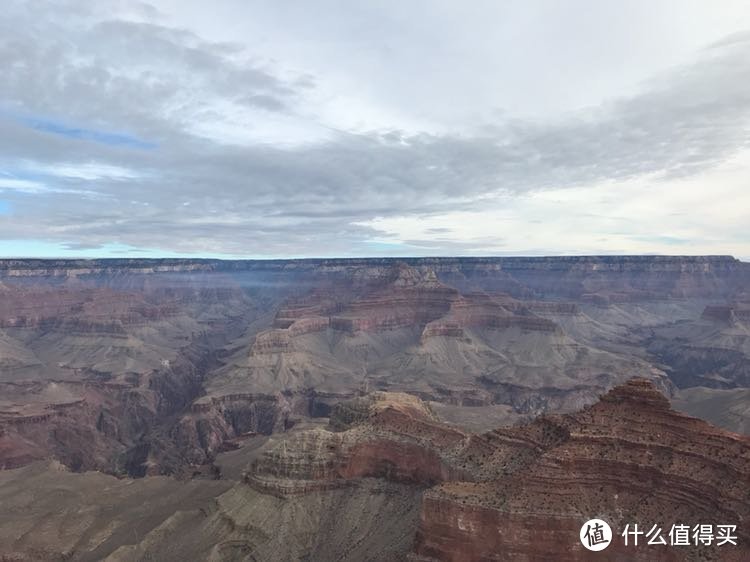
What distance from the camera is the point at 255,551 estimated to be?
6519 cm

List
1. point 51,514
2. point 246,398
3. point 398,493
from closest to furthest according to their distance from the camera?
1. point 398,493
2. point 51,514
3. point 246,398

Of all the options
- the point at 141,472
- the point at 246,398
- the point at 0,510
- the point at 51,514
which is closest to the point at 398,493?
the point at 51,514

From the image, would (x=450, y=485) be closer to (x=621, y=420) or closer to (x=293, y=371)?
(x=621, y=420)

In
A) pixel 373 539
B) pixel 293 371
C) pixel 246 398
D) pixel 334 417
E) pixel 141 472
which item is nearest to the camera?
pixel 373 539

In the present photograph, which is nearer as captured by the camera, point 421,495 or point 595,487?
point 595,487

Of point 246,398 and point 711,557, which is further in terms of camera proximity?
point 246,398

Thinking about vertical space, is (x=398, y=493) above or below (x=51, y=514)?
above

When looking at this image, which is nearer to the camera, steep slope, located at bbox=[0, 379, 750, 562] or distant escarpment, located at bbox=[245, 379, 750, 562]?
distant escarpment, located at bbox=[245, 379, 750, 562]

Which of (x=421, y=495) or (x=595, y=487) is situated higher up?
(x=595, y=487)

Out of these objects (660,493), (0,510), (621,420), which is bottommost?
(0,510)

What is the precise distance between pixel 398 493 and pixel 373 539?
702cm

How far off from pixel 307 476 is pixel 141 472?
75.9m

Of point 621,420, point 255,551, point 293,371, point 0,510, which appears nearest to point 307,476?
point 255,551

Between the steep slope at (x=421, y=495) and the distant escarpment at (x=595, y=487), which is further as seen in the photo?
the steep slope at (x=421, y=495)
